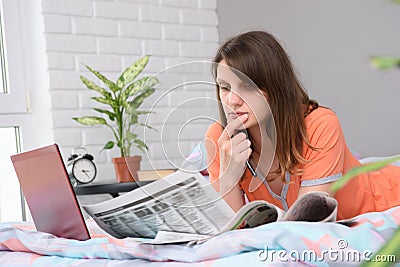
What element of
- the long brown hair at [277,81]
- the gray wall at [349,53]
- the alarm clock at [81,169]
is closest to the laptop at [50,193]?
the long brown hair at [277,81]

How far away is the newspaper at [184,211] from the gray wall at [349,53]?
2119 millimetres

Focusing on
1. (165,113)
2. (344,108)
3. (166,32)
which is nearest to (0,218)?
(166,32)

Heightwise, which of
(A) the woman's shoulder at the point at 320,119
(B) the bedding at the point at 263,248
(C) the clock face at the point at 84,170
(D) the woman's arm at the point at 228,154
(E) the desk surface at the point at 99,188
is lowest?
(E) the desk surface at the point at 99,188

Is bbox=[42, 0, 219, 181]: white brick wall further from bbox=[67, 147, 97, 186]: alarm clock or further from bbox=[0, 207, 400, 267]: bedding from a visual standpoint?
bbox=[0, 207, 400, 267]: bedding

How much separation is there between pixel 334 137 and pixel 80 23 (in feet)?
6.44

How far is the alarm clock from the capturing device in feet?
10.2

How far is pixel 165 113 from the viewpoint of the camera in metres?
1.54

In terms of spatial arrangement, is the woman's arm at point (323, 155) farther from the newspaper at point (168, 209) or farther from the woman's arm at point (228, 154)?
the newspaper at point (168, 209)

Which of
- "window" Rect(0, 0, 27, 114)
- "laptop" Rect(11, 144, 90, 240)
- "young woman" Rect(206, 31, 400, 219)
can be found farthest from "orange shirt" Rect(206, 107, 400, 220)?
"window" Rect(0, 0, 27, 114)

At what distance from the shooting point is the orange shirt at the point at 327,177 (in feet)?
5.89

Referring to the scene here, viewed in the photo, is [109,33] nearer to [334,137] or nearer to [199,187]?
[334,137]

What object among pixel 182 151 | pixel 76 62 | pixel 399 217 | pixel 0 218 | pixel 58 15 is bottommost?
pixel 0 218

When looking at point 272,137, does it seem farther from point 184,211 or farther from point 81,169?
point 81,169

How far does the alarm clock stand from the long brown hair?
1.46 m
